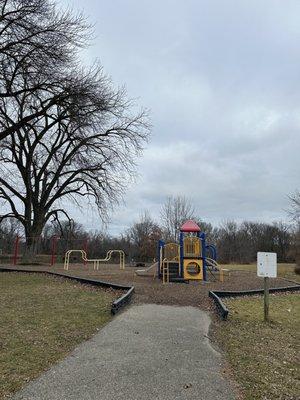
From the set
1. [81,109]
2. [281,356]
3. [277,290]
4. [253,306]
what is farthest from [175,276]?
[281,356]

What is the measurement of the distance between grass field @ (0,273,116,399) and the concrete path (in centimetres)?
28

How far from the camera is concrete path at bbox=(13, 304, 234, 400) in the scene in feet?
15.5

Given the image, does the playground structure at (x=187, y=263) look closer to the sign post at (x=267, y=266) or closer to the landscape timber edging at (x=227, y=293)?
the landscape timber edging at (x=227, y=293)

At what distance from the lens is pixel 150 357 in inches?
242

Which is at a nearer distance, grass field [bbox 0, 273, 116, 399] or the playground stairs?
grass field [bbox 0, 273, 116, 399]

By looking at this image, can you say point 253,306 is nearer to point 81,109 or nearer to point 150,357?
point 150,357

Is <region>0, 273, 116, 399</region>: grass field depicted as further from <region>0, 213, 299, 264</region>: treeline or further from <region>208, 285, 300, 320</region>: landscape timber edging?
<region>0, 213, 299, 264</region>: treeline

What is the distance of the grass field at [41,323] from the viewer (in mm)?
5608

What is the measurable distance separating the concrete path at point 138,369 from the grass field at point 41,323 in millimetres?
277

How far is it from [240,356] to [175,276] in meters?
11.8

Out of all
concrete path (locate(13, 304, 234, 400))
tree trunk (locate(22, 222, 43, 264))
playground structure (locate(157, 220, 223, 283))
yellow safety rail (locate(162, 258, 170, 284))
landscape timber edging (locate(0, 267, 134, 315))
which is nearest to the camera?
concrete path (locate(13, 304, 234, 400))

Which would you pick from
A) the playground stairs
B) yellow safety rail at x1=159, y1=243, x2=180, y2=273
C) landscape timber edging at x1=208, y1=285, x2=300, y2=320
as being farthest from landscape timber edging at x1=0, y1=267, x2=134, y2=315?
yellow safety rail at x1=159, y1=243, x2=180, y2=273

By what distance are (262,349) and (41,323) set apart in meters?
4.14

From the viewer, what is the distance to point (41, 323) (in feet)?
27.5
